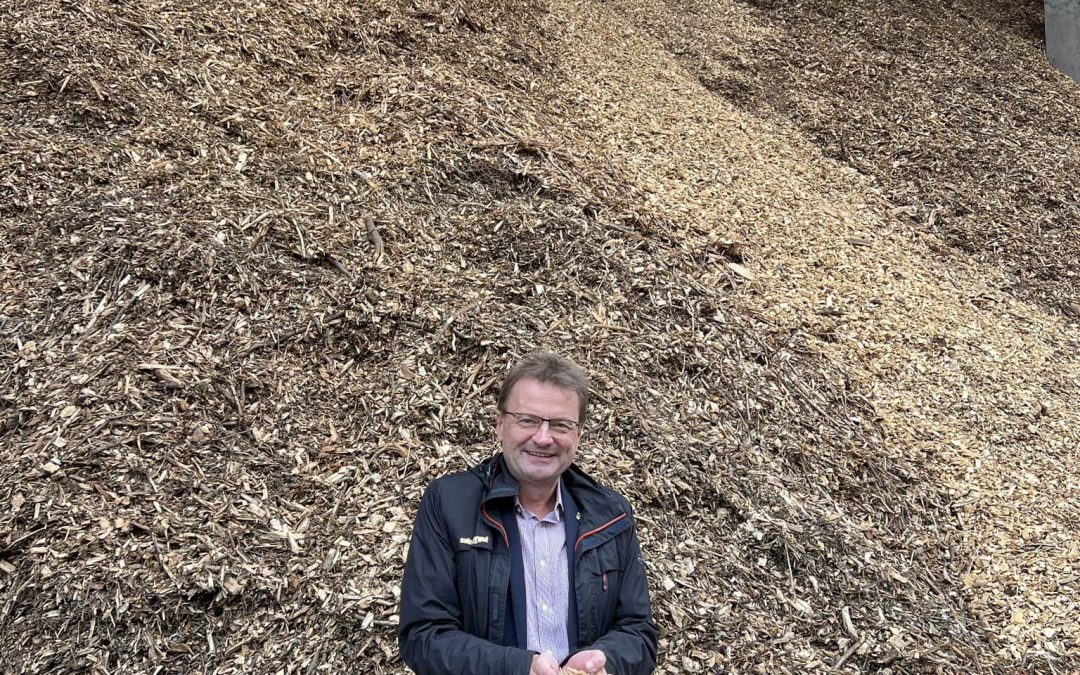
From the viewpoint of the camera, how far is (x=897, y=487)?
5039 millimetres

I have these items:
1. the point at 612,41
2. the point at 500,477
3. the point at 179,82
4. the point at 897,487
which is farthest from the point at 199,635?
the point at 612,41

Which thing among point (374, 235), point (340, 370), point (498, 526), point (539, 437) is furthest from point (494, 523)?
point (374, 235)

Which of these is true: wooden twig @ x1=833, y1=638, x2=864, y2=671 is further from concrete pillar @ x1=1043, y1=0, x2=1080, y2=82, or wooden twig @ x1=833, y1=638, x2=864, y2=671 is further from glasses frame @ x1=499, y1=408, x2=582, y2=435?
concrete pillar @ x1=1043, y1=0, x2=1080, y2=82

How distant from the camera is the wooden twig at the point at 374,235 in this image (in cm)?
539

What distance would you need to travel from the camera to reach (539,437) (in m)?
2.48

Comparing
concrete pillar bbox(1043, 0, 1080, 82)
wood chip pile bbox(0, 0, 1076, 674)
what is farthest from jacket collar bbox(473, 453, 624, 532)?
concrete pillar bbox(1043, 0, 1080, 82)

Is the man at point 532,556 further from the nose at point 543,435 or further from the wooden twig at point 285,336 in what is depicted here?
the wooden twig at point 285,336

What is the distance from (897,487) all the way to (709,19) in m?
6.56

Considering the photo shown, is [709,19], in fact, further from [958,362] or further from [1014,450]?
[1014,450]

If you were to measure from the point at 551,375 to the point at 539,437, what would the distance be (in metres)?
0.16

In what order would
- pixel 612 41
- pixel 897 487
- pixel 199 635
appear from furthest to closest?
pixel 612 41 → pixel 897 487 → pixel 199 635

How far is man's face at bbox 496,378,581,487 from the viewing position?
8.20 ft

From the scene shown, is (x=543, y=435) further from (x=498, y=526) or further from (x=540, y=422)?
(x=498, y=526)

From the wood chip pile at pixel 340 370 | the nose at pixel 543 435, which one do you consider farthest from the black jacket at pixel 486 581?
the wood chip pile at pixel 340 370
